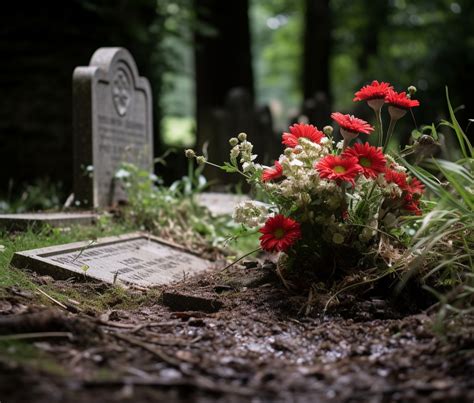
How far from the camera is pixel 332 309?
116 inches

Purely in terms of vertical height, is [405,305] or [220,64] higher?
[220,64]

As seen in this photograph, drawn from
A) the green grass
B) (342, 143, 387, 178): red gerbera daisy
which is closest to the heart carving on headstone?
(342, 143, 387, 178): red gerbera daisy

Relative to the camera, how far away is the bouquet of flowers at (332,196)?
3.08 meters

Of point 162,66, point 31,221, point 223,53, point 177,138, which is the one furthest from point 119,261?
point 177,138

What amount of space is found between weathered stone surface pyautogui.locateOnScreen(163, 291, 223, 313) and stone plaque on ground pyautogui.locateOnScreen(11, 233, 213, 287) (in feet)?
1.37

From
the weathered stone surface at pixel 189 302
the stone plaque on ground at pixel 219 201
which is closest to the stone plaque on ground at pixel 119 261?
the weathered stone surface at pixel 189 302

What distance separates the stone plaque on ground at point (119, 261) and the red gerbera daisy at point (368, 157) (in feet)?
4.38

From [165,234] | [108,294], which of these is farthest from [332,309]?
[165,234]

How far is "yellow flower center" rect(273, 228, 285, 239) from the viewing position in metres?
3.08

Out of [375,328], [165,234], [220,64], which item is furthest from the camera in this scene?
[220,64]

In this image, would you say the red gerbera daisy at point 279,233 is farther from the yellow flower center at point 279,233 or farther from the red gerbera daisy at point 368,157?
the red gerbera daisy at point 368,157

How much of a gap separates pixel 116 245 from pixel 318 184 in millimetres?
1724

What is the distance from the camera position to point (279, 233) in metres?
3.09

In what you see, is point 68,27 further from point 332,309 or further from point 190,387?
point 190,387
